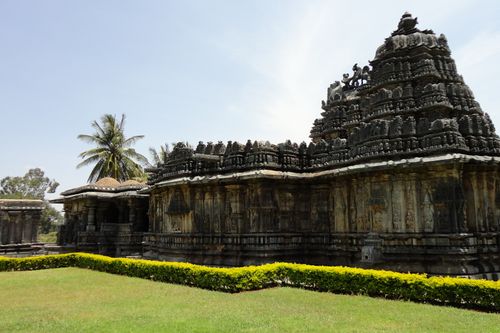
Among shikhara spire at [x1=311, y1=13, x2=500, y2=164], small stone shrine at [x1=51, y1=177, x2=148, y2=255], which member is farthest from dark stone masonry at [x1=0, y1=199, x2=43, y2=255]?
shikhara spire at [x1=311, y1=13, x2=500, y2=164]

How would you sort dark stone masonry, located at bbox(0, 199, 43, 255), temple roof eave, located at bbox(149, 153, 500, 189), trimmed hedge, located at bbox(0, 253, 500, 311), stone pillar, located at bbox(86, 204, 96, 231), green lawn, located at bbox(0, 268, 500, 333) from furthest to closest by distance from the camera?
dark stone masonry, located at bbox(0, 199, 43, 255) < stone pillar, located at bbox(86, 204, 96, 231) < temple roof eave, located at bbox(149, 153, 500, 189) < trimmed hedge, located at bbox(0, 253, 500, 311) < green lawn, located at bbox(0, 268, 500, 333)

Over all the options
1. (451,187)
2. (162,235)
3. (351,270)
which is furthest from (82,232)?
(451,187)

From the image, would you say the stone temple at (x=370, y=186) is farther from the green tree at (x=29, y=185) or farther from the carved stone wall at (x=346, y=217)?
the green tree at (x=29, y=185)

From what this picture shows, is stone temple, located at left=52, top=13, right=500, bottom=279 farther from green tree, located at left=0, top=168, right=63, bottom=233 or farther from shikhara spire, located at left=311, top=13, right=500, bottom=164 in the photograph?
green tree, located at left=0, top=168, right=63, bottom=233

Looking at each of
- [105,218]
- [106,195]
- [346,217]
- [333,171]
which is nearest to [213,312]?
[346,217]

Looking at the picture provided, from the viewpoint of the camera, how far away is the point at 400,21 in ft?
55.9

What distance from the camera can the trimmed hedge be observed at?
352 inches

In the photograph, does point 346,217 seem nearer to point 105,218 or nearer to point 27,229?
point 105,218

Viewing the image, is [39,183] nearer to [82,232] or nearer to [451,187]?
[82,232]

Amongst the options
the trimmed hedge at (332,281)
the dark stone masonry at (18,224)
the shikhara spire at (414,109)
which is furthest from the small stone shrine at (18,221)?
the shikhara spire at (414,109)

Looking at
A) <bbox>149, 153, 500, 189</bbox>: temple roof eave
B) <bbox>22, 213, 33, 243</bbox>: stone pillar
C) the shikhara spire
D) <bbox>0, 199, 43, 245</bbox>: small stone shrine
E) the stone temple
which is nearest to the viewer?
<bbox>149, 153, 500, 189</bbox>: temple roof eave

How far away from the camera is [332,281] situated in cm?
1107

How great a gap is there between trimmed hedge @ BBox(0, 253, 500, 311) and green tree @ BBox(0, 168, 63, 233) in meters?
48.2

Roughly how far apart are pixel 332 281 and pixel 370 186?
4263 mm
